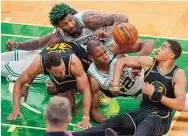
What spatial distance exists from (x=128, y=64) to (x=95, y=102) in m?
0.71

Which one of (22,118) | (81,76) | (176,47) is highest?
(176,47)

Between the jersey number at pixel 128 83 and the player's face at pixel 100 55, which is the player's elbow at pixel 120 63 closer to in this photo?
the player's face at pixel 100 55

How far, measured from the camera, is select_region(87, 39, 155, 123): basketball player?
8.58 m

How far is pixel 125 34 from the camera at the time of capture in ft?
28.2

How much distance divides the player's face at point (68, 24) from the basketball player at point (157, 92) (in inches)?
39.3

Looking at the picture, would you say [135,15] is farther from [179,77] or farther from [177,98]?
[177,98]

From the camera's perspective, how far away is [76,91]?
30.3 feet

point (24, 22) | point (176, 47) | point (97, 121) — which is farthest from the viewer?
point (24, 22)

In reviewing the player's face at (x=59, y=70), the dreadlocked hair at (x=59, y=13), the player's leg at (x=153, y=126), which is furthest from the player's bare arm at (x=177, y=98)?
the dreadlocked hair at (x=59, y=13)

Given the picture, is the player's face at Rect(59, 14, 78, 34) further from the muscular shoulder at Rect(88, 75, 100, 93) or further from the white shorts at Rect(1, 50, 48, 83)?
the white shorts at Rect(1, 50, 48, 83)

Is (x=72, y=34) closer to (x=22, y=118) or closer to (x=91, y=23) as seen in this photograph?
(x=91, y=23)

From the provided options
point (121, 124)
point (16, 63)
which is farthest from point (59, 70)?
point (16, 63)

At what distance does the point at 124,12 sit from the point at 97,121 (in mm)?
3616

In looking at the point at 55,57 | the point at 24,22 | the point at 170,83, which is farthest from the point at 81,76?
the point at 24,22
